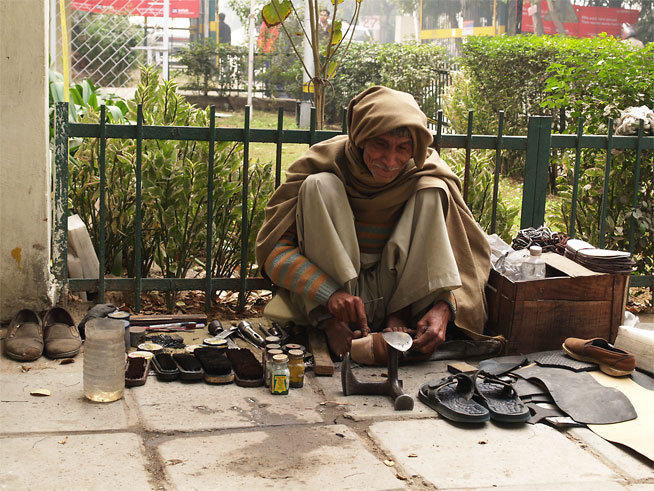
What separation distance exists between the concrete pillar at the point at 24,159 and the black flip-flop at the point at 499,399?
2291mm

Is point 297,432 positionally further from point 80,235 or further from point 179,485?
point 80,235

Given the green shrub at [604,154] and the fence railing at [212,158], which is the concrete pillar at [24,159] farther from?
the green shrub at [604,154]

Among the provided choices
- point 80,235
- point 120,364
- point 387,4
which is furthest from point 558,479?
point 387,4

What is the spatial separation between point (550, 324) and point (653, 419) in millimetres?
824

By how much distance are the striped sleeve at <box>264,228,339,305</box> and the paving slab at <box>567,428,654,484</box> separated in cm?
131

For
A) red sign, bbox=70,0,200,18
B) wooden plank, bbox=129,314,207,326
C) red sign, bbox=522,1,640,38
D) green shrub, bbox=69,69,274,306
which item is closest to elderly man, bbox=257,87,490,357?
wooden plank, bbox=129,314,207,326

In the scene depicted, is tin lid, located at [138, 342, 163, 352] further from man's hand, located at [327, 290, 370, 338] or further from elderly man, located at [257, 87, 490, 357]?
man's hand, located at [327, 290, 370, 338]

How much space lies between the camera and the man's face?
3.76 meters

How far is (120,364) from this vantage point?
3320 millimetres

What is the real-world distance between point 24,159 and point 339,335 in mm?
1852

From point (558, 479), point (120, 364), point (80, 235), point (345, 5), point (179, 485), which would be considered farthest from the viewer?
point (345, 5)

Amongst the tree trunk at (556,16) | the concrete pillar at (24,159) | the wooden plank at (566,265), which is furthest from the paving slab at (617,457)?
the tree trunk at (556,16)

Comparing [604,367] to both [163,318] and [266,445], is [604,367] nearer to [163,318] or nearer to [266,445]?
[266,445]

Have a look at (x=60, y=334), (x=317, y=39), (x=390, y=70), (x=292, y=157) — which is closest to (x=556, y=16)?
(x=390, y=70)
